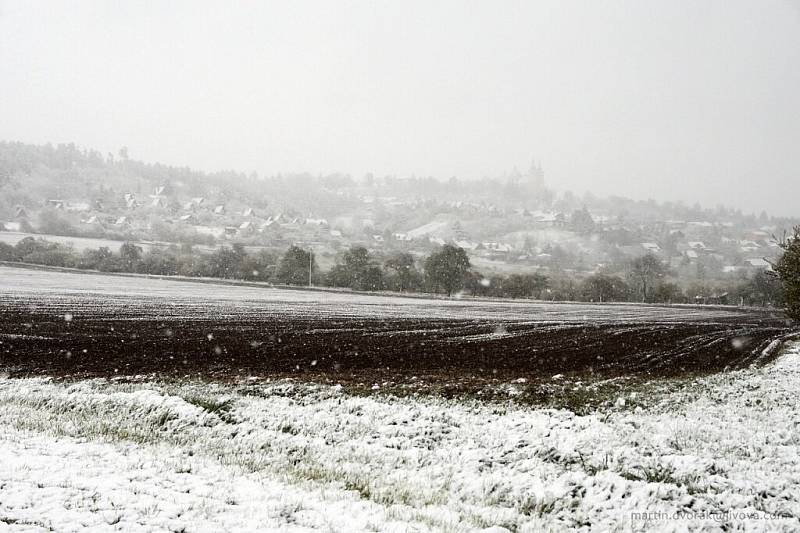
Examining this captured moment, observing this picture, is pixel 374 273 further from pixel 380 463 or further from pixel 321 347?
pixel 380 463

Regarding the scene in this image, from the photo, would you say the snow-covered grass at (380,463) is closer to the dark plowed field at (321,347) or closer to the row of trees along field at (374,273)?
the dark plowed field at (321,347)

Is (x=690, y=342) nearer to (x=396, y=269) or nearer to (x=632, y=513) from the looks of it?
(x=632, y=513)

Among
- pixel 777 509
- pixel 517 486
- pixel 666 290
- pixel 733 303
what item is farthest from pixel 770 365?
pixel 733 303

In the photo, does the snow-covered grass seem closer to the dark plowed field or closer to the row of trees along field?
the dark plowed field

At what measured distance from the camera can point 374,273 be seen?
106 m

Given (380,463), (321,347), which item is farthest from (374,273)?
(380,463)

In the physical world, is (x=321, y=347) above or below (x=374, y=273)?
below

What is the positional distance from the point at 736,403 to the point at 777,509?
8822 mm

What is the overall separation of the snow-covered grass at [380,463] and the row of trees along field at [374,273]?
3602 inches

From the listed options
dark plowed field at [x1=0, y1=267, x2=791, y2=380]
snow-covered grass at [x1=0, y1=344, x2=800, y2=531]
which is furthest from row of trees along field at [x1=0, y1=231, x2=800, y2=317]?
snow-covered grass at [x1=0, y1=344, x2=800, y2=531]

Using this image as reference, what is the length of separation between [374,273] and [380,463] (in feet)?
316

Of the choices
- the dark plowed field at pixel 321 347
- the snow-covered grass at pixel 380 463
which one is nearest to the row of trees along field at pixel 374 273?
the dark plowed field at pixel 321 347

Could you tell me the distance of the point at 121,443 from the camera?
9.49m

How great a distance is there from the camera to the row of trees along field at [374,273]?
4190 inches
